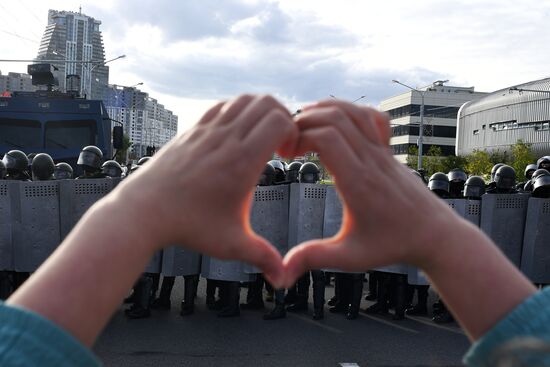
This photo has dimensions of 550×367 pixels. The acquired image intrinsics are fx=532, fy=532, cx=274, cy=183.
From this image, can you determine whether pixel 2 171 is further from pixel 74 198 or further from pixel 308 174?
pixel 308 174

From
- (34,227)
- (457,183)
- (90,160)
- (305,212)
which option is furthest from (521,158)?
(34,227)

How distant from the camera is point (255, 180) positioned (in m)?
0.94

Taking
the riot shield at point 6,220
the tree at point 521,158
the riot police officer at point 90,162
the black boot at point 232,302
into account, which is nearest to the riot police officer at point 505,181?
the black boot at point 232,302

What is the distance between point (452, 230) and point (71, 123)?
1106 centimetres

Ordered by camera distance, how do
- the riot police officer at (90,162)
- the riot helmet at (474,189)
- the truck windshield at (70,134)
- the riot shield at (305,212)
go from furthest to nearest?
the truck windshield at (70,134), the riot helmet at (474,189), the riot police officer at (90,162), the riot shield at (305,212)

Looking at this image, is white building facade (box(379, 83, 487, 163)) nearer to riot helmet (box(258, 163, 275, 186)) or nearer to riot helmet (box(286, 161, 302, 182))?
riot helmet (box(286, 161, 302, 182))

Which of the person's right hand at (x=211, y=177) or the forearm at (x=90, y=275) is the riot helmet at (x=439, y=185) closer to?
the person's right hand at (x=211, y=177)

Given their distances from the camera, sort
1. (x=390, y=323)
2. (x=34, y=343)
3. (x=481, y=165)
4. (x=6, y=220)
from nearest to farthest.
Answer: (x=34, y=343), (x=6, y=220), (x=390, y=323), (x=481, y=165)

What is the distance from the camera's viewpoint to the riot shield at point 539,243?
22.4 ft

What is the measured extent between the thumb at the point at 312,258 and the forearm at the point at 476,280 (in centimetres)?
18

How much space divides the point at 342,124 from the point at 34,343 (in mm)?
612

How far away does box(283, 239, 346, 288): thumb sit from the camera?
97 cm

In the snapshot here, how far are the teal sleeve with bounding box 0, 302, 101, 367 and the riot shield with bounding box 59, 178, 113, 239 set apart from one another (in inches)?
229

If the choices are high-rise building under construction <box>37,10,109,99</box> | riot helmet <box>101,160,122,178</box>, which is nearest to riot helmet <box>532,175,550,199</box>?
riot helmet <box>101,160,122,178</box>
